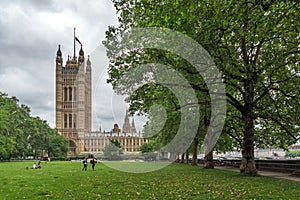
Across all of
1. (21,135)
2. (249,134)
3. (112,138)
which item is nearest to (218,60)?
(249,134)

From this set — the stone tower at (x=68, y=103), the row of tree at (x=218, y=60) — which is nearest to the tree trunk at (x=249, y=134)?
the row of tree at (x=218, y=60)

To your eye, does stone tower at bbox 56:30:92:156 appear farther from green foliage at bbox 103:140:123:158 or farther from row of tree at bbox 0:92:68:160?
row of tree at bbox 0:92:68:160

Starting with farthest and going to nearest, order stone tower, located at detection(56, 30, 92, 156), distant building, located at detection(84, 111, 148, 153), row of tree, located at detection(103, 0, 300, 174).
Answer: stone tower, located at detection(56, 30, 92, 156) → distant building, located at detection(84, 111, 148, 153) → row of tree, located at detection(103, 0, 300, 174)

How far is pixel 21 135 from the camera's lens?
8012 centimetres

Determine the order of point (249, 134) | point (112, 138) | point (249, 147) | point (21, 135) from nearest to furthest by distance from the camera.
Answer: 1. point (249, 147)
2. point (249, 134)
3. point (21, 135)
4. point (112, 138)

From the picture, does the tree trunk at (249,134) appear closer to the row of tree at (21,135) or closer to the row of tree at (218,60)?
the row of tree at (218,60)

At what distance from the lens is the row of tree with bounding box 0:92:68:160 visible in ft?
224

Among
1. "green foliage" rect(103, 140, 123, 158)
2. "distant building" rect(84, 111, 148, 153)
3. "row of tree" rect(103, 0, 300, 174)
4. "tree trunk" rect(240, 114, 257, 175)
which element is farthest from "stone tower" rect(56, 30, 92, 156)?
"tree trunk" rect(240, 114, 257, 175)

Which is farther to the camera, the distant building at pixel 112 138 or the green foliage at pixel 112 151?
the distant building at pixel 112 138

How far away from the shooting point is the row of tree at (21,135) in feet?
224

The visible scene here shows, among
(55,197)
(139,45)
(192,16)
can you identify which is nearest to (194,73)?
(139,45)

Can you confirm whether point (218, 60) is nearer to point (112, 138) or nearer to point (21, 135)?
point (21, 135)

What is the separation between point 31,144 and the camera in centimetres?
9312

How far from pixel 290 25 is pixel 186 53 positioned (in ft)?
20.7
